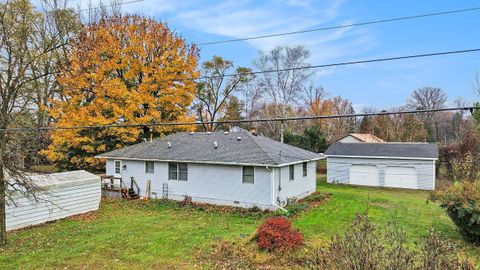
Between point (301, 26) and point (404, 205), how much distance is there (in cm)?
1292

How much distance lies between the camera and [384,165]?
25.1 meters

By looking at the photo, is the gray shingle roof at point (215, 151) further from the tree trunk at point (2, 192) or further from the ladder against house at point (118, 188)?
the tree trunk at point (2, 192)

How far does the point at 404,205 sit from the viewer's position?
17.7 metres

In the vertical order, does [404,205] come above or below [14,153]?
below

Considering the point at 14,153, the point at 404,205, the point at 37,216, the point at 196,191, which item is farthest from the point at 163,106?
the point at 404,205

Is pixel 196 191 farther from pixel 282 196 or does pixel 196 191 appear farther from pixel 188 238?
pixel 188 238

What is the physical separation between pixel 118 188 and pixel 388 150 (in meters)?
19.2

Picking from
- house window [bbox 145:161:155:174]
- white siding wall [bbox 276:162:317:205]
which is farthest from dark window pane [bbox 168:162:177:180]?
white siding wall [bbox 276:162:317:205]

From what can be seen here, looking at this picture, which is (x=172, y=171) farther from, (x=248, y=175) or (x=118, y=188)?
(x=248, y=175)

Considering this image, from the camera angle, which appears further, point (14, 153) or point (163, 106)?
point (163, 106)

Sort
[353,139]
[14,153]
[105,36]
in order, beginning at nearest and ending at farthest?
[14,153]
[105,36]
[353,139]

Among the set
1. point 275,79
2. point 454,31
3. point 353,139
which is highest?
point 275,79

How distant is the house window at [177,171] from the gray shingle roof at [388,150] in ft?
42.9

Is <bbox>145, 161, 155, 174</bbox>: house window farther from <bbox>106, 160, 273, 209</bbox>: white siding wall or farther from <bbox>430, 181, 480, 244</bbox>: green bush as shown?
<bbox>430, 181, 480, 244</bbox>: green bush
